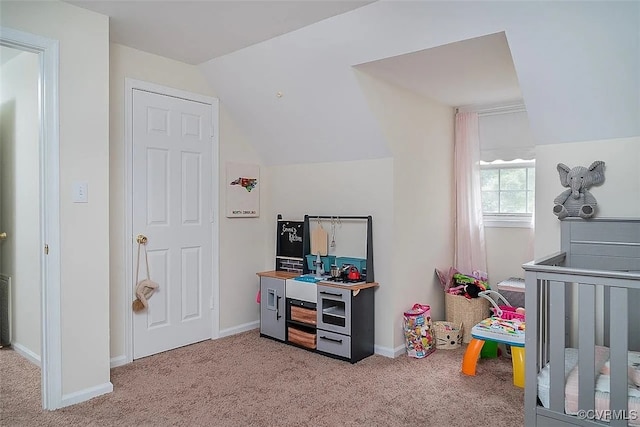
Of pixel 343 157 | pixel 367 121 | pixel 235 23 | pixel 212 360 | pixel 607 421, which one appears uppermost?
pixel 235 23

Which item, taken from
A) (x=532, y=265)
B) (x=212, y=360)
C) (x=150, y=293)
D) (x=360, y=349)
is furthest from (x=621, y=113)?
(x=150, y=293)

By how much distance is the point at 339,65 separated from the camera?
2887 millimetres

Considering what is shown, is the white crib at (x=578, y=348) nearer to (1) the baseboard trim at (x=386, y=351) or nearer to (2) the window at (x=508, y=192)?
(1) the baseboard trim at (x=386, y=351)

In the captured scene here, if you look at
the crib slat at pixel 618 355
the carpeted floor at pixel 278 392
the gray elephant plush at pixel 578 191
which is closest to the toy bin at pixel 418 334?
the carpeted floor at pixel 278 392

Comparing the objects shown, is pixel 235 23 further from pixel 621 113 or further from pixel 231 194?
pixel 621 113

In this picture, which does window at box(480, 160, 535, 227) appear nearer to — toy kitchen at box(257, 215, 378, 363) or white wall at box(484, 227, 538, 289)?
white wall at box(484, 227, 538, 289)

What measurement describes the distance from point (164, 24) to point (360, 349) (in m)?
2.50

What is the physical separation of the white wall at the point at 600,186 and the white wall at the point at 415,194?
0.97 m

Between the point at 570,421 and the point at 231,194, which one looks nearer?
the point at 570,421

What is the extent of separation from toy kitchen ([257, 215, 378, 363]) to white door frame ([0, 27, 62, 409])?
1.59 metres

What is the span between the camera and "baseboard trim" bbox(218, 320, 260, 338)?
3696 millimetres

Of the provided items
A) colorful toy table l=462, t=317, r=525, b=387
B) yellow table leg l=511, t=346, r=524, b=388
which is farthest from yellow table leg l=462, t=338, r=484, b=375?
yellow table leg l=511, t=346, r=524, b=388

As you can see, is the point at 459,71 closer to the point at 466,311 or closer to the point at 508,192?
the point at 508,192

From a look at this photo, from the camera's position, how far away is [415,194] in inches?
141
